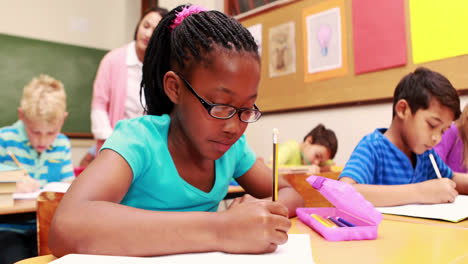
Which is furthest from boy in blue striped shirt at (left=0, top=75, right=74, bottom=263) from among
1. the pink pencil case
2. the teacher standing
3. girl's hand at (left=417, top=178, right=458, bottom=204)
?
girl's hand at (left=417, top=178, right=458, bottom=204)

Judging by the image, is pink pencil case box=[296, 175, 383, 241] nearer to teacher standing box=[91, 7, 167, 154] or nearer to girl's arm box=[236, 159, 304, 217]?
girl's arm box=[236, 159, 304, 217]

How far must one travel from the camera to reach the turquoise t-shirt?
68cm

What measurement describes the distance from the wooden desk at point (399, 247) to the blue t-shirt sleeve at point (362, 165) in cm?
41

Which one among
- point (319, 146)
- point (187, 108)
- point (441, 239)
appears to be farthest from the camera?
point (319, 146)

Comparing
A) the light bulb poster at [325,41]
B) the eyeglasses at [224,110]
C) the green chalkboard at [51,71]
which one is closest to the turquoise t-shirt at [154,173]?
the eyeglasses at [224,110]

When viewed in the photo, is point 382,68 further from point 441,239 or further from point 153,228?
point 153,228

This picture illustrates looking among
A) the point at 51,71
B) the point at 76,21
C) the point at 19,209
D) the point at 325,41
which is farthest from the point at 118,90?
the point at 76,21

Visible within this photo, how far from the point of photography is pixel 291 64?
2.32 meters

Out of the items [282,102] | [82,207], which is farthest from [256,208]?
[282,102]

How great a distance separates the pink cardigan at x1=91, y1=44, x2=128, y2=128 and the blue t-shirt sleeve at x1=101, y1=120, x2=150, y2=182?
145cm

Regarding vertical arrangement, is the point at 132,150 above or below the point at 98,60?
below

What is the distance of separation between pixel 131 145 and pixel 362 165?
772 millimetres

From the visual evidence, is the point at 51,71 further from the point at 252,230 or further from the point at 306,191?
the point at 252,230

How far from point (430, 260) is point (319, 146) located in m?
1.57
